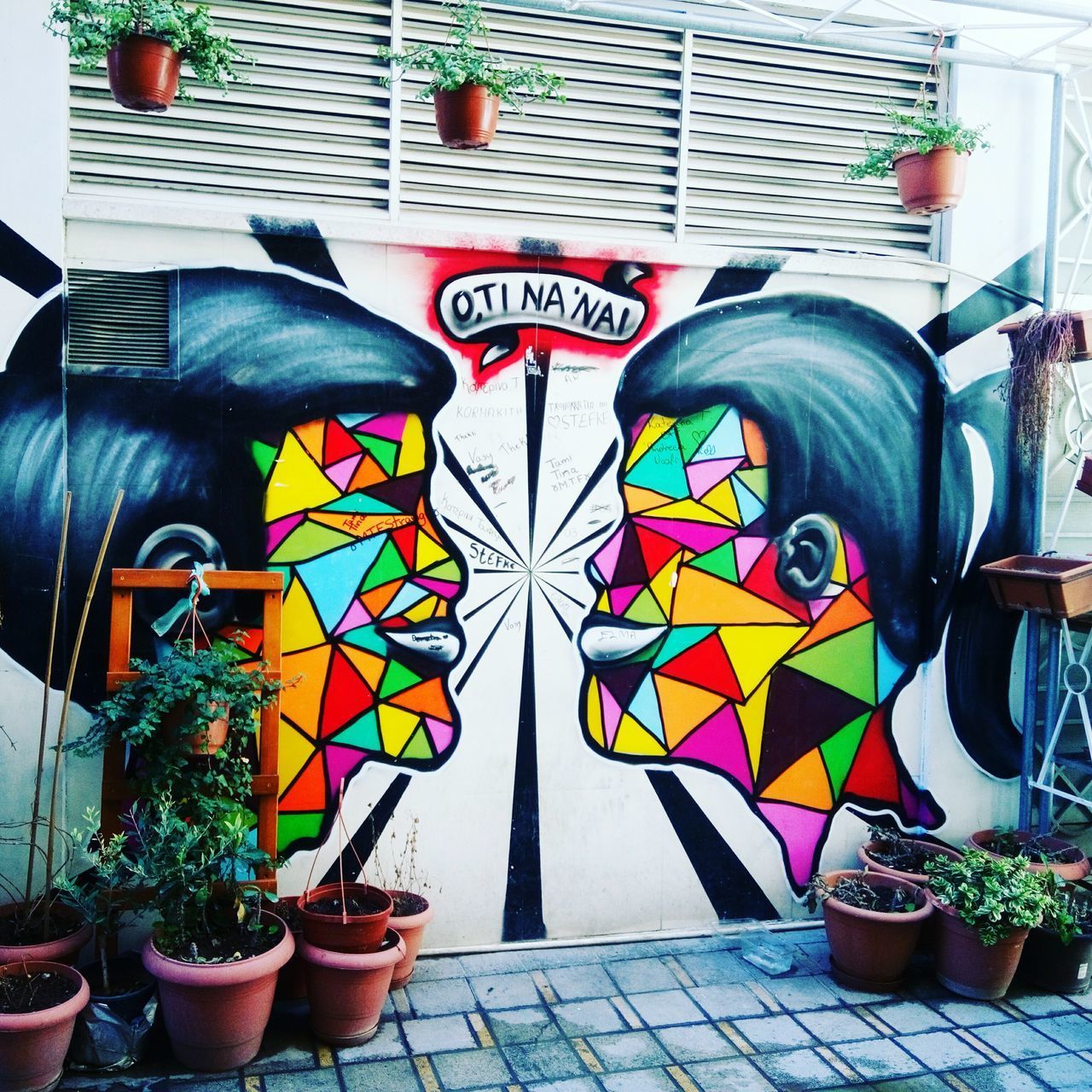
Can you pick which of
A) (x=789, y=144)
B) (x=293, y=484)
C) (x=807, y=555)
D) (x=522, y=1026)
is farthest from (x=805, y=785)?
(x=789, y=144)

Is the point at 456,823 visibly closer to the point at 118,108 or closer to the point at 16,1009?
the point at 16,1009

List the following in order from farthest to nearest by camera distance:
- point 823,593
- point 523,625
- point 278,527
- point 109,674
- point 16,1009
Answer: point 823,593 → point 523,625 → point 278,527 → point 109,674 → point 16,1009

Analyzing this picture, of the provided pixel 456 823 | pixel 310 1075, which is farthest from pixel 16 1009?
pixel 456 823

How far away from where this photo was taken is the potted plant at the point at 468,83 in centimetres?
471

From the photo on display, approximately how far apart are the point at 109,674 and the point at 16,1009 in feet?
4.21

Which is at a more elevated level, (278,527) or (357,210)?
(357,210)

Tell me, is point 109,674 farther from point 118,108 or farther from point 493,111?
point 493,111

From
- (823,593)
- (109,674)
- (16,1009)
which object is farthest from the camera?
(823,593)

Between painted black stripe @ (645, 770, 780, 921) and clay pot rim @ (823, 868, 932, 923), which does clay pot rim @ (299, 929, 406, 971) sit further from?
clay pot rim @ (823, 868, 932, 923)

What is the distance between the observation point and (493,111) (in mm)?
4855

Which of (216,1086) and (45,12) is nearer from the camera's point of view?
(216,1086)

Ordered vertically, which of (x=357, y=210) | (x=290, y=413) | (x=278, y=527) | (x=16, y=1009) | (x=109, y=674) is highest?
(x=357, y=210)

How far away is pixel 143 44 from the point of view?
436cm

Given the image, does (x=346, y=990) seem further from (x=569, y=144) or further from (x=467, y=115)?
(x=569, y=144)
